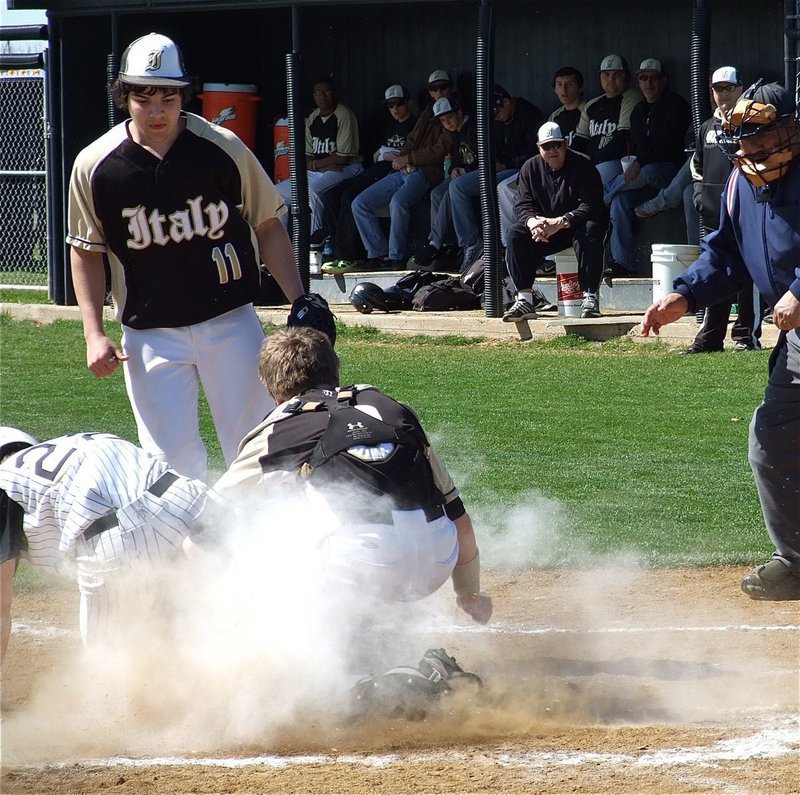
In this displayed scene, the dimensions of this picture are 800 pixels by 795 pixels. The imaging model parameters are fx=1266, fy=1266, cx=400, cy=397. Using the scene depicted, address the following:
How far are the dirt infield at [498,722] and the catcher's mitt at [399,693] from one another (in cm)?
4

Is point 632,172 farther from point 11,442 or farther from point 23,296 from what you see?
point 11,442

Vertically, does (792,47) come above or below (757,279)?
→ above

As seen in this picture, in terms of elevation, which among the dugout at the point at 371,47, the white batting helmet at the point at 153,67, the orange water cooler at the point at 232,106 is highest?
the dugout at the point at 371,47

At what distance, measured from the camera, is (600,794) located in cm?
338

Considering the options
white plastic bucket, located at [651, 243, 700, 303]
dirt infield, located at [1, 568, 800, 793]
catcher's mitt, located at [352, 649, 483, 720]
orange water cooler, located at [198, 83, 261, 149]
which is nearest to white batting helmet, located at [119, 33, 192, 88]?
dirt infield, located at [1, 568, 800, 793]

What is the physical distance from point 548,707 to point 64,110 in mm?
12412

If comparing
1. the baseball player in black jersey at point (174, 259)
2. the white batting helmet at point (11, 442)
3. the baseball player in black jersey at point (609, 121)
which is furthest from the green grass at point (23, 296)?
the white batting helmet at point (11, 442)

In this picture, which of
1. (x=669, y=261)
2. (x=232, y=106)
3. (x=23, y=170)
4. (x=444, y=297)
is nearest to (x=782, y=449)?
(x=669, y=261)

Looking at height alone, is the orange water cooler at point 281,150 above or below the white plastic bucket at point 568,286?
above

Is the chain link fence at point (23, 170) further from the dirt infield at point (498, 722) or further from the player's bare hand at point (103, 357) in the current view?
the dirt infield at point (498, 722)

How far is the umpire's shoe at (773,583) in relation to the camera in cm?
533

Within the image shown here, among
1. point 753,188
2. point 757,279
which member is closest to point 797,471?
point 757,279

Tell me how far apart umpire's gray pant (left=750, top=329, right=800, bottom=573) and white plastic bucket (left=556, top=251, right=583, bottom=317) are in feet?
23.8

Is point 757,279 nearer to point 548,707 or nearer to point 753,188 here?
point 753,188
